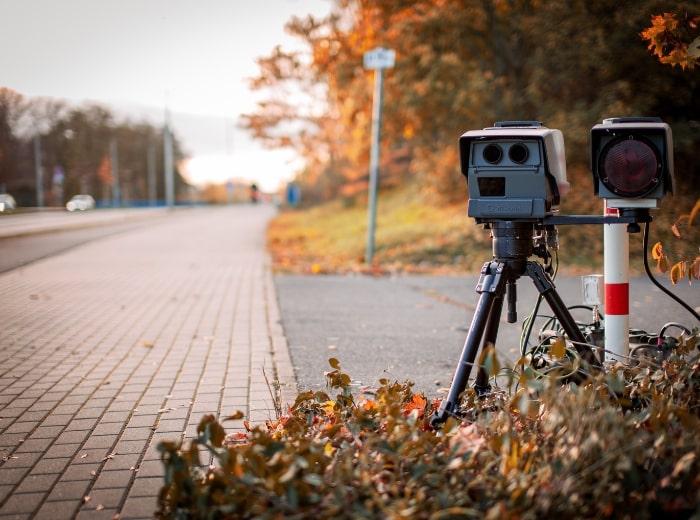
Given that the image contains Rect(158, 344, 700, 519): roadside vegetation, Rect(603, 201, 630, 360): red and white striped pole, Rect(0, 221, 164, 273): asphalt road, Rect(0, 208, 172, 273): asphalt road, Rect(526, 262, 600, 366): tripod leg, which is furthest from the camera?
Rect(0, 221, 164, 273): asphalt road

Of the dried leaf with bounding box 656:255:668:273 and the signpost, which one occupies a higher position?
the signpost

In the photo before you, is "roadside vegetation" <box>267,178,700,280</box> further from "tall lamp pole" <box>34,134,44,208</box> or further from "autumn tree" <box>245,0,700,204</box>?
"tall lamp pole" <box>34,134,44,208</box>

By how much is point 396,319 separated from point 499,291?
4.66 metres

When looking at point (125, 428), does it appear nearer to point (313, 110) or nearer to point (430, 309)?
point (430, 309)

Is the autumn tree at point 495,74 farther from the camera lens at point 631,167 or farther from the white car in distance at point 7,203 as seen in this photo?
the white car in distance at point 7,203

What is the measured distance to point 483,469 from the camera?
259 centimetres

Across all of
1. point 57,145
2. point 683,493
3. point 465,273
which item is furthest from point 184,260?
point 683,493

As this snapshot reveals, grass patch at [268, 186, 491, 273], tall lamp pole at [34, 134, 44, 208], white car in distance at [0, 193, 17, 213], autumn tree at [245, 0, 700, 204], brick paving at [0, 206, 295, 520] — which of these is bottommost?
brick paving at [0, 206, 295, 520]

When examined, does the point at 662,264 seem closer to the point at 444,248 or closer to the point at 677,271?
the point at 677,271

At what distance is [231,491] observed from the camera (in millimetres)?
2566

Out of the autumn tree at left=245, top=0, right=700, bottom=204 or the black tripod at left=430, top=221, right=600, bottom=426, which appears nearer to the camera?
the black tripod at left=430, top=221, right=600, bottom=426

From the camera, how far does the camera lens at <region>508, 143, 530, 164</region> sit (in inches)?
122

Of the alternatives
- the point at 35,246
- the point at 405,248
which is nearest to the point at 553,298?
the point at 405,248

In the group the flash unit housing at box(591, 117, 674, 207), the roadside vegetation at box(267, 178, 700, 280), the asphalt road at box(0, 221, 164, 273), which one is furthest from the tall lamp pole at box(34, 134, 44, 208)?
the flash unit housing at box(591, 117, 674, 207)
